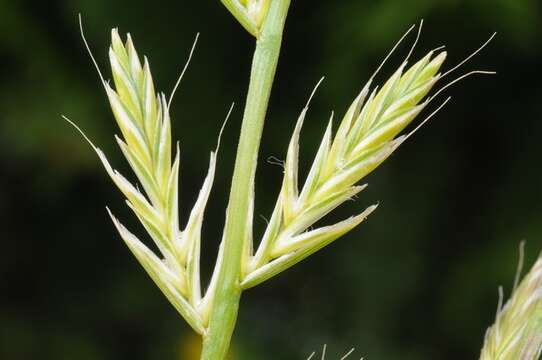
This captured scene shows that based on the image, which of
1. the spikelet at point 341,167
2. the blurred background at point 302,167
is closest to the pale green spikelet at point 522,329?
the spikelet at point 341,167

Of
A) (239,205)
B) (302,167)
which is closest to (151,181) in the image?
(239,205)

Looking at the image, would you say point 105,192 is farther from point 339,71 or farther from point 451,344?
point 451,344

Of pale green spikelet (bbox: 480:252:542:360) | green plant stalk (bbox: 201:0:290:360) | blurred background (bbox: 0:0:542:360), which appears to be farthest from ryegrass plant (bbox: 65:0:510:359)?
blurred background (bbox: 0:0:542:360)

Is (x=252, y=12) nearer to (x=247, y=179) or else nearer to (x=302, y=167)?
(x=247, y=179)

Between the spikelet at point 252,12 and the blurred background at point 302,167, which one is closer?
the spikelet at point 252,12

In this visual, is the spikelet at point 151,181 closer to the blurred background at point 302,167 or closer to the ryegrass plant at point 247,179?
the ryegrass plant at point 247,179
